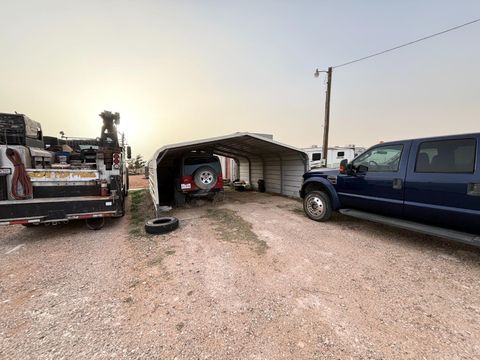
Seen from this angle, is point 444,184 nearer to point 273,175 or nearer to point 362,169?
point 362,169

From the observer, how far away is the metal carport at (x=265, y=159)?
25.5ft

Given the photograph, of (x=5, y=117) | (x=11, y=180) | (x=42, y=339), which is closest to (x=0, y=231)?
(x=11, y=180)

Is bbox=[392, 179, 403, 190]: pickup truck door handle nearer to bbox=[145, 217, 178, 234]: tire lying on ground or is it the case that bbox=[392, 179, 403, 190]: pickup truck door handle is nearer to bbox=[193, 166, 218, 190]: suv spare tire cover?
bbox=[145, 217, 178, 234]: tire lying on ground

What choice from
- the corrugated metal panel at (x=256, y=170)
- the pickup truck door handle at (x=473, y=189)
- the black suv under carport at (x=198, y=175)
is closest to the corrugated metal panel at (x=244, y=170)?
the corrugated metal panel at (x=256, y=170)

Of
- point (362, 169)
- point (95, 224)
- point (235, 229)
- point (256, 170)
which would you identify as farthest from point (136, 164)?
point (362, 169)

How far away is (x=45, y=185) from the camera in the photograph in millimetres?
4367

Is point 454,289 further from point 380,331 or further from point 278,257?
point 278,257

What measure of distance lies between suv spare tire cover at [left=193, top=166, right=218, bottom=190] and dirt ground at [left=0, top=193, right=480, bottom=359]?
3.19 metres

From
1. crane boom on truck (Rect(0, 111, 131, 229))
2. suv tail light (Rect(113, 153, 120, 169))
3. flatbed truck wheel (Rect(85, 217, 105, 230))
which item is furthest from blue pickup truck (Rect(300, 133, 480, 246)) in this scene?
flatbed truck wheel (Rect(85, 217, 105, 230))

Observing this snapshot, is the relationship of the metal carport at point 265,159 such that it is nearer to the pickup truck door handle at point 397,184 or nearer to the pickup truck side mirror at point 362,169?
the pickup truck side mirror at point 362,169

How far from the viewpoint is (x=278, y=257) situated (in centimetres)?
356

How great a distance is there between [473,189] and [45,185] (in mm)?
7649

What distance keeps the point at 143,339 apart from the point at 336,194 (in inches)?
182

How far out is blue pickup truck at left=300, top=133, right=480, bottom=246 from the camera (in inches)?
122
